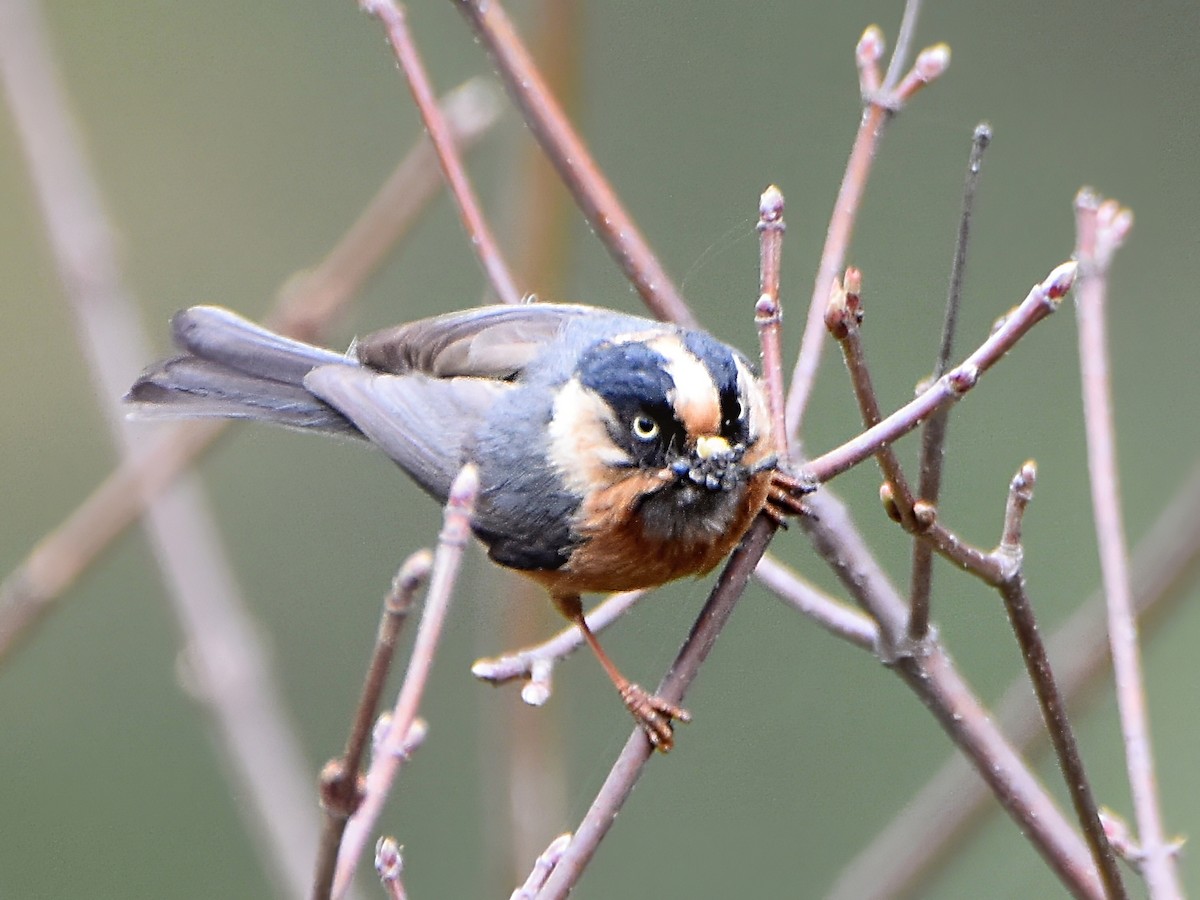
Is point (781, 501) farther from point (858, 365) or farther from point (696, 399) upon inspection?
point (858, 365)

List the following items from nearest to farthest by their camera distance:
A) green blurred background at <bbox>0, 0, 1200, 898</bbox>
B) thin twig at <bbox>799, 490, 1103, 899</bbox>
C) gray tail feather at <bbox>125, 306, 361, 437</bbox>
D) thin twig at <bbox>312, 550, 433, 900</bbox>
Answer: thin twig at <bbox>312, 550, 433, 900</bbox>, thin twig at <bbox>799, 490, 1103, 899</bbox>, gray tail feather at <bbox>125, 306, 361, 437</bbox>, green blurred background at <bbox>0, 0, 1200, 898</bbox>

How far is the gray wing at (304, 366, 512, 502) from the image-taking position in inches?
89.0

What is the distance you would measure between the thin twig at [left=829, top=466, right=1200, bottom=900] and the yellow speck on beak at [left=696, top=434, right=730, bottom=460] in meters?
0.60

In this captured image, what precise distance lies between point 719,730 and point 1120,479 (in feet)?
5.13

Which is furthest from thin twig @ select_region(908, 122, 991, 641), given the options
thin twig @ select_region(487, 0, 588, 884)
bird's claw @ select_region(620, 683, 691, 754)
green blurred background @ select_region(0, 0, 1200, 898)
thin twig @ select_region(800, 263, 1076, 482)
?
green blurred background @ select_region(0, 0, 1200, 898)

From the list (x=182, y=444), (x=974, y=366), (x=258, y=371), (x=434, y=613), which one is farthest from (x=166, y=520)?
(x=434, y=613)

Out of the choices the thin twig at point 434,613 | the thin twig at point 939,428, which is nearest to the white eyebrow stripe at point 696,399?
the thin twig at point 939,428

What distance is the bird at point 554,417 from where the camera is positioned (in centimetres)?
198

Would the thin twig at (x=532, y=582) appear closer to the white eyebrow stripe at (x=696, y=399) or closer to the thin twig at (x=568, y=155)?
the thin twig at (x=568, y=155)

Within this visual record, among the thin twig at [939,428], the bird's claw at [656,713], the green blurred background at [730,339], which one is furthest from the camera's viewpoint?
the green blurred background at [730,339]

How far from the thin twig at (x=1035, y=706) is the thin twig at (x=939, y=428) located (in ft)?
1.33

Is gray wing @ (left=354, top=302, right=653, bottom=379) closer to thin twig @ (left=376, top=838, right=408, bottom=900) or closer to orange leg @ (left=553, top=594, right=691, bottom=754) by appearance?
orange leg @ (left=553, top=594, right=691, bottom=754)

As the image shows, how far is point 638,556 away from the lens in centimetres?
210

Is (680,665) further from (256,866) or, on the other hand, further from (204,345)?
(256,866)
